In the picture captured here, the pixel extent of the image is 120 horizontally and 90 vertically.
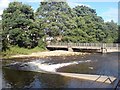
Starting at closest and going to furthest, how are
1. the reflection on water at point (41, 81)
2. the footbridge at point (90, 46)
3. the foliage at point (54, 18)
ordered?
the reflection on water at point (41, 81)
the footbridge at point (90, 46)
the foliage at point (54, 18)

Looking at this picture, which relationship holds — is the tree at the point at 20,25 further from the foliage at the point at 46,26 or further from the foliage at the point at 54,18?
the foliage at the point at 54,18

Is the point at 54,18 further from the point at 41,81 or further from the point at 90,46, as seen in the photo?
the point at 41,81

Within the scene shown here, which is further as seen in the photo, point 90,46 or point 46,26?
point 46,26

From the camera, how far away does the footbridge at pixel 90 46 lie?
2171 inches

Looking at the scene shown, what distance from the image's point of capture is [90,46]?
57.4 meters

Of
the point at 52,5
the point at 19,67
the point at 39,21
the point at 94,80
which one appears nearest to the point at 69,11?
the point at 52,5

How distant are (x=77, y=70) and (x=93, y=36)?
38222 millimetres

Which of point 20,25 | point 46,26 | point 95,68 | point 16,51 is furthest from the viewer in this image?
Answer: point 46,26

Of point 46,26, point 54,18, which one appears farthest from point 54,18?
point 46,26

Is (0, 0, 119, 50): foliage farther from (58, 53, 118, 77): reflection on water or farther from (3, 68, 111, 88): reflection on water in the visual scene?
(3, 68, 111, 88): reflection on water

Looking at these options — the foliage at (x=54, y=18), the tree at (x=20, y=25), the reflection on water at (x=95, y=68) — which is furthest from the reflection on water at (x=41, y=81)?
the foliage at (x=54, y=18)

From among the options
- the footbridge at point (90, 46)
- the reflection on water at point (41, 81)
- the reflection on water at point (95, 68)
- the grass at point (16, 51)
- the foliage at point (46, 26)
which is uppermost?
the foliage at point (46, 26)

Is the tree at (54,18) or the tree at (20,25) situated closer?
the tree at (20,25)

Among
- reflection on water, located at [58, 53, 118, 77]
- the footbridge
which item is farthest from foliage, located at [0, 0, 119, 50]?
reflection on water, located at [58, 53, 118, 77]
